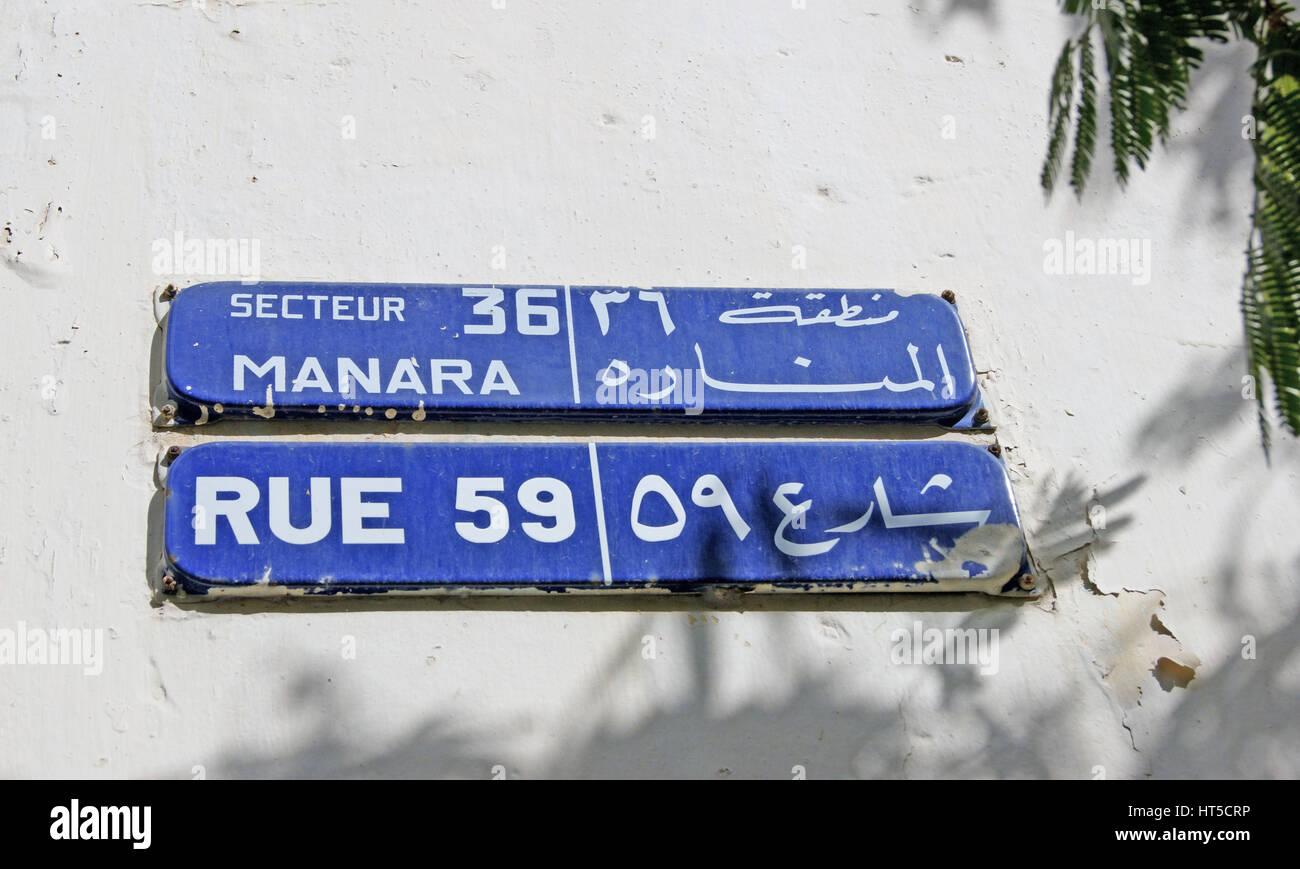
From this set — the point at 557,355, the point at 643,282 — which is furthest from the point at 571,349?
the point at 643,282

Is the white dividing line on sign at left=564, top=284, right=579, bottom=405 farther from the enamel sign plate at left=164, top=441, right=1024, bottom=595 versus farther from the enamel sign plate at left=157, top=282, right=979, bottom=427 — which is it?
the enamel sign plate at left=164, top=441, right=1024, bottom=595

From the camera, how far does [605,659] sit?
2727 mm

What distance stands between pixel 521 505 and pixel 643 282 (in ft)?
2.55

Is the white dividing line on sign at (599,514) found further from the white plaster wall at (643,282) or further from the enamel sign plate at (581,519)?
the white plaster wall at (643,282)

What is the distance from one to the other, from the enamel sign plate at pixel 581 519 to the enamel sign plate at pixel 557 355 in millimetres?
110

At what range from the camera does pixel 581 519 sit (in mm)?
2744

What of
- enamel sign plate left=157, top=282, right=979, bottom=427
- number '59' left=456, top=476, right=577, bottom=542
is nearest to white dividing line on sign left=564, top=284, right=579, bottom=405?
enamel sign plate left=157, top=282, right=979, bottom=427

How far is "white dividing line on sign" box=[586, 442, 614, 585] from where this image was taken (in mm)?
2701

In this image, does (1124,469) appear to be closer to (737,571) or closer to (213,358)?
(737,571)

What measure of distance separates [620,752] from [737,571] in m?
0.45

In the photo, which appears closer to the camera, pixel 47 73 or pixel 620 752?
pixel 620 752

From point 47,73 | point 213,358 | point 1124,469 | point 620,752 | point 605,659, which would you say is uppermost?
point 47,73
